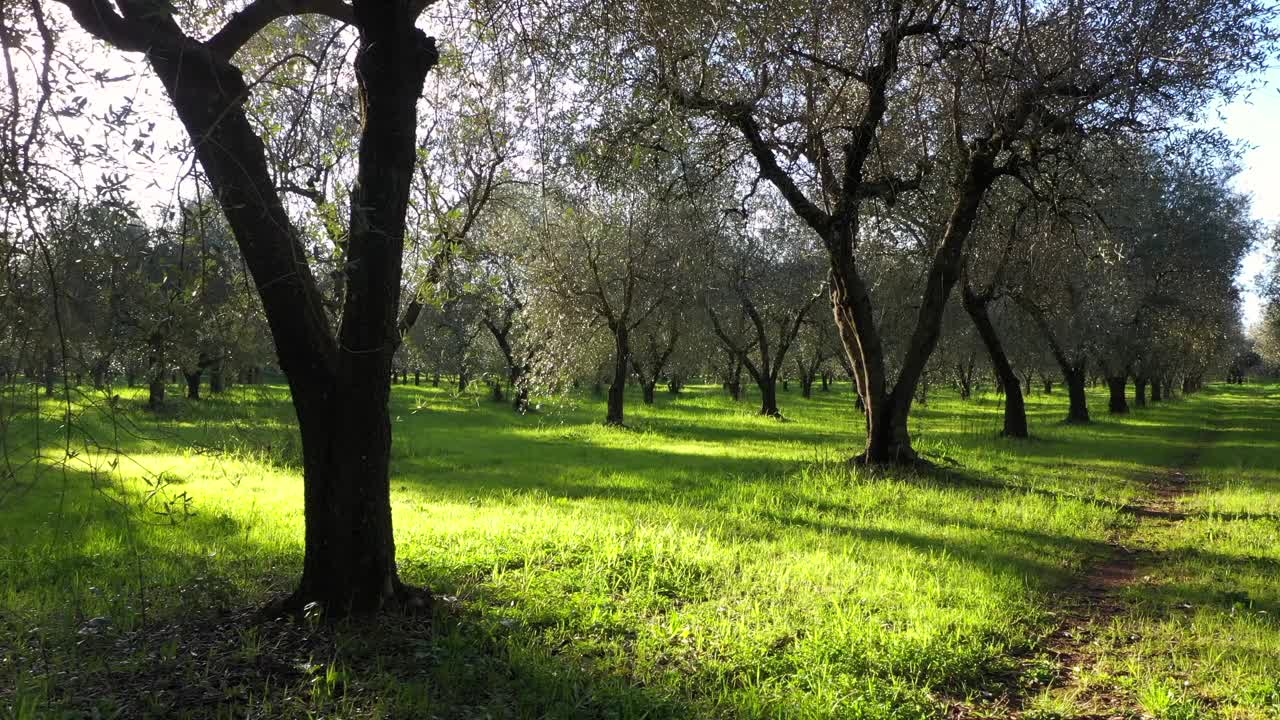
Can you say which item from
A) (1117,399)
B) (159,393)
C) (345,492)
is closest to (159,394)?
(159,393)

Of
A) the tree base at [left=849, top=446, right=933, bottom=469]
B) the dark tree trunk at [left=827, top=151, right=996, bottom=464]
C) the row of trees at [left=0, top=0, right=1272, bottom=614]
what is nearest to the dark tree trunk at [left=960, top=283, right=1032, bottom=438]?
the row of trees at [left=0, top=0, right=1272, bottom=614]

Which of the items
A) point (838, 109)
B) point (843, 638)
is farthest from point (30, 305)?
point (838, 109)

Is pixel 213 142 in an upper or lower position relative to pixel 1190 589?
upper

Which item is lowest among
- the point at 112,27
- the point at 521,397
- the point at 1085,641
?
the point at 1085,641

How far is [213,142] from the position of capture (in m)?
5.27

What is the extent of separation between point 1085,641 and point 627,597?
12.5 ft

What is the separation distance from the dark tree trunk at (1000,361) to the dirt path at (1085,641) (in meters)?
10.2

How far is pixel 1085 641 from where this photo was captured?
21.7 feet

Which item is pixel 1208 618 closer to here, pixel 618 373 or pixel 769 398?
pixel 618 373

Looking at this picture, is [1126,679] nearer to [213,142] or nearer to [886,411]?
[213,142]

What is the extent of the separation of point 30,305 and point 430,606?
3.43 metres

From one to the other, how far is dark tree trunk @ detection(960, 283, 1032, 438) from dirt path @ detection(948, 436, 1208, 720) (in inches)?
402

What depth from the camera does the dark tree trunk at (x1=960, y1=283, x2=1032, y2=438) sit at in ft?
71.9

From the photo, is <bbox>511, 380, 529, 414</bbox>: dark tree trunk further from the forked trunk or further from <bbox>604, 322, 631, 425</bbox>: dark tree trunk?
the forked trunk
